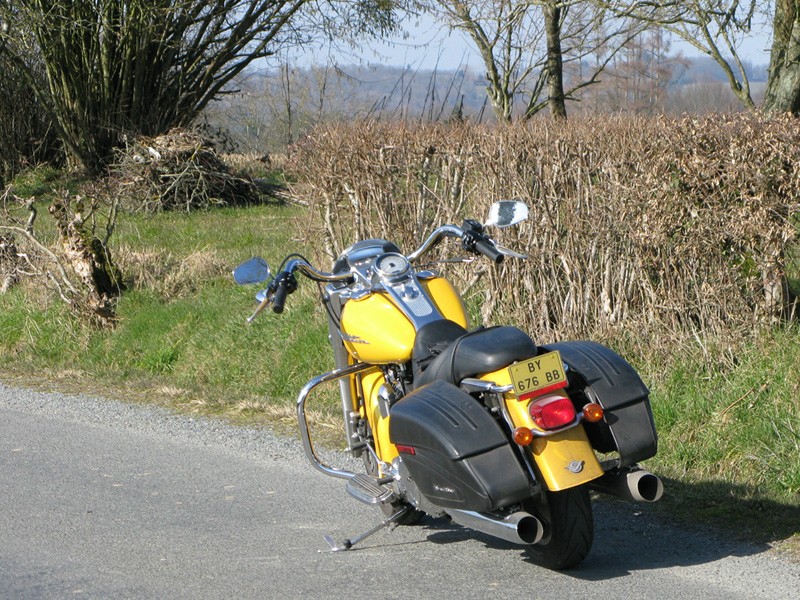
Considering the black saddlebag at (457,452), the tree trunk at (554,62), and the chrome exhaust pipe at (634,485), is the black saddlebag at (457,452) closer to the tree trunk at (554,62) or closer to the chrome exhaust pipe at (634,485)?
the chrome exhaust pipe at (634,485)

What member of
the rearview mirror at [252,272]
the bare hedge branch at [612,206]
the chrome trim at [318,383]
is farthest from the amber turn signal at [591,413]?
the bare hedge branch at [612,206]

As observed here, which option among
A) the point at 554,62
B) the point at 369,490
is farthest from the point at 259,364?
the point at 554,62

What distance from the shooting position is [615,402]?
423 cm

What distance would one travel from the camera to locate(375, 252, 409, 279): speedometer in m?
4.83

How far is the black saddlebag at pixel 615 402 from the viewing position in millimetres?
4219

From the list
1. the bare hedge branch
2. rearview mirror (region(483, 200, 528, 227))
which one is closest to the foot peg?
rearview mirror (region(483, 200, 528, 227))

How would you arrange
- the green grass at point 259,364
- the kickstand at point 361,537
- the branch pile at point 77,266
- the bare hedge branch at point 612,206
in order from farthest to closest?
the branch pile at point 77,266, the bare hedge branch at point 612,206, the green grass at point 259,364, the kickstand at point 361,537

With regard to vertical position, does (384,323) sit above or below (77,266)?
above

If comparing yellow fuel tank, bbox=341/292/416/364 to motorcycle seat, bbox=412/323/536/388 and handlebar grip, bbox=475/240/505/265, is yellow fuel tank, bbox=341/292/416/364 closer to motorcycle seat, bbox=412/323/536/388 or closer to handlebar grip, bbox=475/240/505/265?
motorcycle seat, bbox=412/323/536/388

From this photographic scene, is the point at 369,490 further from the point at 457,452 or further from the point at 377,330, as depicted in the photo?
the point at 457,452

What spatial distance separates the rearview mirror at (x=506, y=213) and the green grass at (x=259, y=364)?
1.59 m

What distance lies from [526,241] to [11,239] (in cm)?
682

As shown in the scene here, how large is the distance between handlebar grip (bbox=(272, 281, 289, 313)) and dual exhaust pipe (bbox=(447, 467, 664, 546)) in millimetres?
1216

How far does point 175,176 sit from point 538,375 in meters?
13.7
